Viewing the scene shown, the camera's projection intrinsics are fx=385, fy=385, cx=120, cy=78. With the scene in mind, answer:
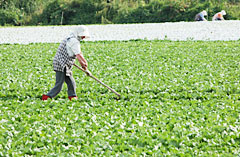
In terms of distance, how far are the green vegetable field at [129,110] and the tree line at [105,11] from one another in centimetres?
1379

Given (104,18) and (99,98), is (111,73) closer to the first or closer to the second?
(99,98)

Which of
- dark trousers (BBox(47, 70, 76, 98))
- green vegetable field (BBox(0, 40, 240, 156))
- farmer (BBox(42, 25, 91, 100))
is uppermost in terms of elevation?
farmer (BBox(42, 25, 91, 100))

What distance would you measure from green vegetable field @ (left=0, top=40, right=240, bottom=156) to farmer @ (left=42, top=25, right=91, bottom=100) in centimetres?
30

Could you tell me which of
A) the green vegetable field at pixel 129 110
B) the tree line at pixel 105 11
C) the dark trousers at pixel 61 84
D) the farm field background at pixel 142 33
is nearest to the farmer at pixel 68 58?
the dark trousers at pixel 61 84

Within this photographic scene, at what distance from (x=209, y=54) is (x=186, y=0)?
1373cm

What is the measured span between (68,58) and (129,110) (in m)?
1.71

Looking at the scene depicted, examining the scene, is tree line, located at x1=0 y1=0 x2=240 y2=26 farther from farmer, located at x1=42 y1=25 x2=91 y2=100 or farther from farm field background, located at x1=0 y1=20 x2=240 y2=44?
farmer, located at x1=42 y1=25 x2=91 y2=100

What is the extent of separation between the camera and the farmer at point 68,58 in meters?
7.85

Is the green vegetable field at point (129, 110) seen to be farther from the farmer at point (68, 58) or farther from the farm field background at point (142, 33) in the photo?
the farm field background at point (142, 33)

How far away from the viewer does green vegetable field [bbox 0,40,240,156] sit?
5828 mm

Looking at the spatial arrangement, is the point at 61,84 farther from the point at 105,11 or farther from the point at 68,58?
the point at 105,11

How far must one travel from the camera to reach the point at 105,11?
29516 mm

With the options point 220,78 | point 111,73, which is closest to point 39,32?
point 111,73

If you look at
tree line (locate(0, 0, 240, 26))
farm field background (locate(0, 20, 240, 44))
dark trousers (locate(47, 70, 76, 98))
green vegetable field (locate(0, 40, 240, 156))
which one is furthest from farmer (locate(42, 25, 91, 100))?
tree line (locate(0, 0, 240, 26))
